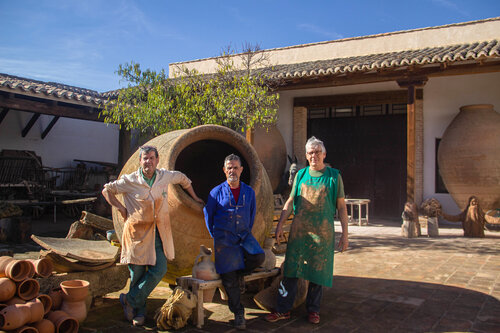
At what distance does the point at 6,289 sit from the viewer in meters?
2.79

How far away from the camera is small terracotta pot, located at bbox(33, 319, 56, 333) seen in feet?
9.08

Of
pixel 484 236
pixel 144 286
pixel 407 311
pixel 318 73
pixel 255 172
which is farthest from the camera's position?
pixel 318 73

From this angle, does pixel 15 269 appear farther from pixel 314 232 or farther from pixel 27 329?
pixel 314 232

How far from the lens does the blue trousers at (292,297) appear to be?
3.34 meters

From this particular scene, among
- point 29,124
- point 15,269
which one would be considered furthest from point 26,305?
point 29,124

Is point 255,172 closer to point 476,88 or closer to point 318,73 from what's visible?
point 318,73

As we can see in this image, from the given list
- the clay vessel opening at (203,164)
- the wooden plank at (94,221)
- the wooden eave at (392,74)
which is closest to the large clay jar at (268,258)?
the clay vessel opening at (203,164)

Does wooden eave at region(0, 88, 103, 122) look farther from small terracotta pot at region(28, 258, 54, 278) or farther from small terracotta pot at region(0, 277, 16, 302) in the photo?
small terracotta pot at region(0, 277, 16, 302)

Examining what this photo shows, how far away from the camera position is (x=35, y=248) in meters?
6.68

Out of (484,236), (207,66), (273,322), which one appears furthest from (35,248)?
(207,66)

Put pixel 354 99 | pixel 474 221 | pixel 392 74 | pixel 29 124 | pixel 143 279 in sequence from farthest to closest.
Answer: pixel 29 124 < pixel 354 99 < pixel 392 74 < pixel 474 221 < pixel 143 279

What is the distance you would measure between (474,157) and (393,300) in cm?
659

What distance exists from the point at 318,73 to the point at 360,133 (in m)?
3.51

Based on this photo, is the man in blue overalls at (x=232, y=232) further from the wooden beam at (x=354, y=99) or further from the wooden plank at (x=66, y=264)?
the wooden beam at (x=354, y=99)
